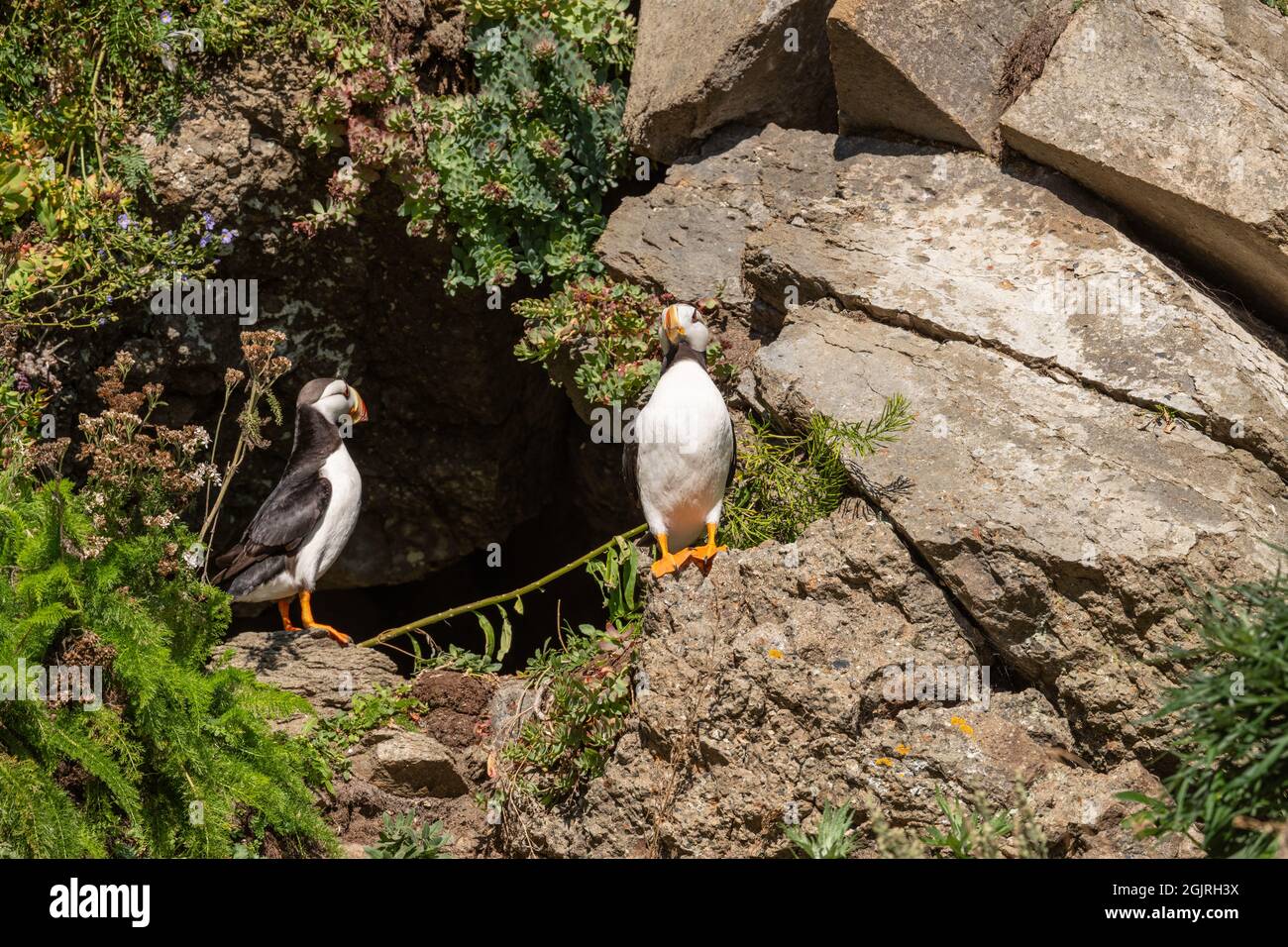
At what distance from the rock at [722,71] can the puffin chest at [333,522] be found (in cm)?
262

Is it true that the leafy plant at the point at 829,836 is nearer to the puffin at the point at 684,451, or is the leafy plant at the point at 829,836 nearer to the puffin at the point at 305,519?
the puffin at the point at 684,451

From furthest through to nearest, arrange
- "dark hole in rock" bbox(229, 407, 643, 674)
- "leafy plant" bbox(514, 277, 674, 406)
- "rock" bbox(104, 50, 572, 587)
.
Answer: "dark hole in rock" bbox(229, 407, 643, 674) < "rock" bbox(104, 50, 572, 587) < "leafy plant" bbox(514, 277, 674, 406)

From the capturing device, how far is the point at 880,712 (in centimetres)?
502

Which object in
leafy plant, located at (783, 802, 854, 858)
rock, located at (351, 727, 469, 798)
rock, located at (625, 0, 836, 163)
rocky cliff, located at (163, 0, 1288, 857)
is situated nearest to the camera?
leafy plant, located at (783, 802, 854, 858)

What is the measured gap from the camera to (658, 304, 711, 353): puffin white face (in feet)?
19.7

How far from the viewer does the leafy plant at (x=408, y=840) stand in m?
5.36

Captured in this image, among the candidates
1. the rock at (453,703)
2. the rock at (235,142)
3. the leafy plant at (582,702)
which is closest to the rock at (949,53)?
the leafy plant at (582,702)

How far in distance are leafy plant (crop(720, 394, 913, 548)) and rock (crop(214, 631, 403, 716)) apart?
209cm

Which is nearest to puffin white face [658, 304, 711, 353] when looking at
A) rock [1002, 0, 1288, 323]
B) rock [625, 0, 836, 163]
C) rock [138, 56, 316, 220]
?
rock [625, 0, 836, 163]

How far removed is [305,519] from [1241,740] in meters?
4.92

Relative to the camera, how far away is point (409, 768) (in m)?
6.18

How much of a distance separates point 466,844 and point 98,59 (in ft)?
16.2

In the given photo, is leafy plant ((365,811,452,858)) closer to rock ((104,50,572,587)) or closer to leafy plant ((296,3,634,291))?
leafy plant ((296,3,634,291))
